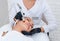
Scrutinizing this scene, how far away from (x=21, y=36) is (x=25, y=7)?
0.40 metres

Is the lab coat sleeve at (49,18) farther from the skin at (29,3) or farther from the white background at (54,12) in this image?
the white background at (54,12)

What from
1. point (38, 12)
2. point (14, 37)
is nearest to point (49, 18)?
point (38, 12)

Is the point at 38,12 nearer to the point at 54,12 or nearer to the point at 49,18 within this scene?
the point at 49,18

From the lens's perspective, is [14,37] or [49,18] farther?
[49,18]

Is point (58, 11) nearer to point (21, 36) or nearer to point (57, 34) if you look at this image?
point (57, 34)

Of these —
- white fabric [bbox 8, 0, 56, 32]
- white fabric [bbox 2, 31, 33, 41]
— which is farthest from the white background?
white fabric [bbox 2, 31, 33, 41]

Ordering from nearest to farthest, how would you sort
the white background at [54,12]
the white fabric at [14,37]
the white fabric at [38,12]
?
the white fabric at [14,37] < the white fabric at [38,12] < the white background at [54,12]

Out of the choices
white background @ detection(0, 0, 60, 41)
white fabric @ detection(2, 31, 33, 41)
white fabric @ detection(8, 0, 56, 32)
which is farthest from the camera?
white background @ detection(0, 0, 60, 41)

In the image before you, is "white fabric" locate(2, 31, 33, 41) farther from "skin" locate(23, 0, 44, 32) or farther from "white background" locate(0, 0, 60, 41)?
"white background" locate(0, 0, 60, 41)

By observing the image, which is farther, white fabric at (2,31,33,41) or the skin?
the skin

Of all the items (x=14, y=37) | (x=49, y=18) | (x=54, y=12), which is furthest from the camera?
(x=54, y=12)

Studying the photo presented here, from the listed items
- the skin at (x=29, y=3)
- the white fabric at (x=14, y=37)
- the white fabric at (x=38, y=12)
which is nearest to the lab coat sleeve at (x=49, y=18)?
the white fabric at (x=38, y=12)

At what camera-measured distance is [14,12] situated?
5.52ft

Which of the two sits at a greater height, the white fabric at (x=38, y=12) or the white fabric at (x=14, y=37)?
the white fabric at (x=38, y=12)
